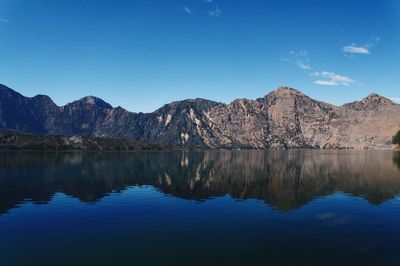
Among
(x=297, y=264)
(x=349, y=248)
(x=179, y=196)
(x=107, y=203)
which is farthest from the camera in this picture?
(x=179, y=196)

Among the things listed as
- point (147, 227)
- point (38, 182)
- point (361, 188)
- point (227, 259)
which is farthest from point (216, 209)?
point (38, 182)

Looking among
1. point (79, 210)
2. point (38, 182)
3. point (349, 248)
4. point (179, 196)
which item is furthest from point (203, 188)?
point (349, 248)

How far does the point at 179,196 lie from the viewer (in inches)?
3371

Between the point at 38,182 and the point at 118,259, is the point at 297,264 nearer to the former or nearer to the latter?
the point at 118,259

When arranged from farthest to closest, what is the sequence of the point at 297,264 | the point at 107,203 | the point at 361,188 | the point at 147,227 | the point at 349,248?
1. the point at 361,188
2. the point at 107,203
3. the point at 147,227
4. the point at 349,248
5. the point at 297,264

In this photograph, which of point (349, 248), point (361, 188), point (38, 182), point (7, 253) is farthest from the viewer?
point (38, 182)

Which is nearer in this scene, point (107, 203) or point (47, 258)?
point (47, 258)

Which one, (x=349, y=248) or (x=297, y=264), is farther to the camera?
(x=349, y=248)

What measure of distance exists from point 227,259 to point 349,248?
16.3 m

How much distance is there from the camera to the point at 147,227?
2057 inches

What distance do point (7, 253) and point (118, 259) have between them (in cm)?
1354

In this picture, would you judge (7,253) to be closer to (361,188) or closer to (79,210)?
(79,210)

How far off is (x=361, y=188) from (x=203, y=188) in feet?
153

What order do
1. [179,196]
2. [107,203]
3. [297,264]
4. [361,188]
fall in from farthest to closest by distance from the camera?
[361,188] < [179,196] < [107,203] < [297,264]
